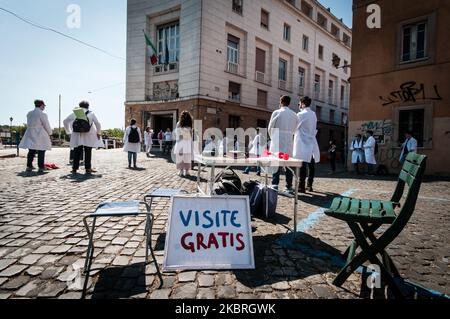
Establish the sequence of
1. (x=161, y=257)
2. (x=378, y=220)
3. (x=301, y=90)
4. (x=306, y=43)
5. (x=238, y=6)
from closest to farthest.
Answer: (x=378, y=220) < (x=161, y=257) < (x=238, y=6) < (x=301, y=90) < (x=306, y=43)

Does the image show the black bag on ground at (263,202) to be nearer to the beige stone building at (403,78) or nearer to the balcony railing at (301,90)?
the beige stone building at (403,78)

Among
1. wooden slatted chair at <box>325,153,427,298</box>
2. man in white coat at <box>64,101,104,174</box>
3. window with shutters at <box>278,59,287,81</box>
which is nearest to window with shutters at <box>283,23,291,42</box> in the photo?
window with shutters at <box>278,59,287,81</box>

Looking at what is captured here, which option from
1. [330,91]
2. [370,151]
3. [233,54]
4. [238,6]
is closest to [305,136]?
[370,151]

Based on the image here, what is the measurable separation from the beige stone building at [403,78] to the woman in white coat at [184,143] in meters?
10.0

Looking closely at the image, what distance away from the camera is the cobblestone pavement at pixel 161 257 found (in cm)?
218

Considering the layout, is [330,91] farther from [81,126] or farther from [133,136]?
[81,126]

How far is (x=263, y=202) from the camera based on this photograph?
4.32 m

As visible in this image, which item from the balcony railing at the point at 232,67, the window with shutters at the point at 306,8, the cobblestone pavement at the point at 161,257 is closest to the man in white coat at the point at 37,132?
the cobblestone pavement at the point at 161,257

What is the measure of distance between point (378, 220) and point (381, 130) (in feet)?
43.1

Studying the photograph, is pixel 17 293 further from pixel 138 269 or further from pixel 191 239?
pixel 191 239

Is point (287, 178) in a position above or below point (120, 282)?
above

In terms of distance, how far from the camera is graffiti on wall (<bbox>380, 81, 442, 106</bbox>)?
39.0ft

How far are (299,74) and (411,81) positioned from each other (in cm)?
1708
